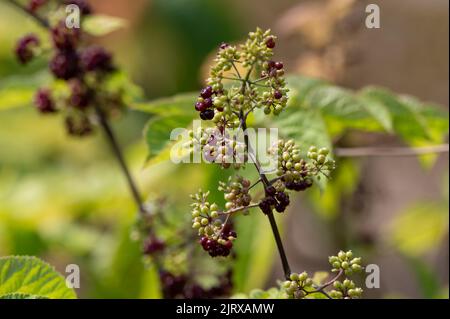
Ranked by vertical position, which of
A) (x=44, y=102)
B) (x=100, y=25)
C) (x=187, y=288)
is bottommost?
(x=187, y=288)

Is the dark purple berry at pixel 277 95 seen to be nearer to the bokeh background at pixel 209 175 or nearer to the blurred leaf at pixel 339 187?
the bokeh background at pixel 209 175

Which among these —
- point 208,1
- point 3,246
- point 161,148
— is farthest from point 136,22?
point 161,148

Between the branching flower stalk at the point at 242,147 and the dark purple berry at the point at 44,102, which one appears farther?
the dark purple berry at the point at 44,102

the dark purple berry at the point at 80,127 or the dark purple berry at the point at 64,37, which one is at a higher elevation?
the dark purple berry at the point at 64,37

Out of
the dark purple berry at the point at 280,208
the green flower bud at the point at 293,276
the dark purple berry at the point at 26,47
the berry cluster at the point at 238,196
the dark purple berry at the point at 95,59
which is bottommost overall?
the green flower bud at the point at 293,276

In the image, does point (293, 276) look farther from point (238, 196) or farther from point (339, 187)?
point (339, 187)

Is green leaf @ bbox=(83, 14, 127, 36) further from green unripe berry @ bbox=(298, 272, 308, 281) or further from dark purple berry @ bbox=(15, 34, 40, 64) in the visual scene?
green unripe berry @ bbox=(298, 272, 308, 281)

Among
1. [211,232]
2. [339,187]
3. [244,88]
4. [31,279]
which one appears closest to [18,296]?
[31,279]

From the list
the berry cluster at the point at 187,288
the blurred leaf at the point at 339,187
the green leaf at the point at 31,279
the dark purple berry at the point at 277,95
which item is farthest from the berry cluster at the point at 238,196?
the blurred leaf at the point at 339,187
